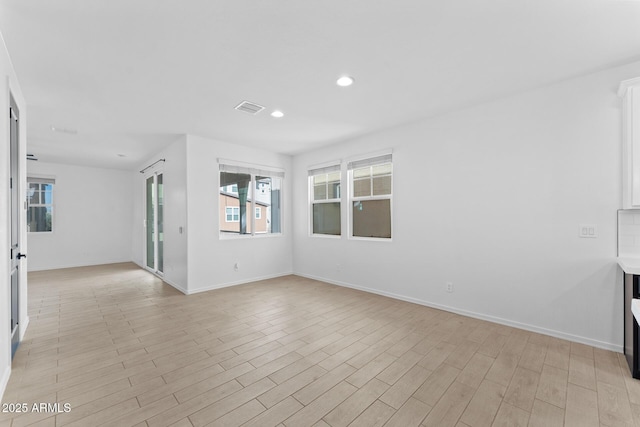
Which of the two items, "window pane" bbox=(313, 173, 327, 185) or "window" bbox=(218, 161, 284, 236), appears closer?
→ "window" bbox=(218, 161, 284, 236)

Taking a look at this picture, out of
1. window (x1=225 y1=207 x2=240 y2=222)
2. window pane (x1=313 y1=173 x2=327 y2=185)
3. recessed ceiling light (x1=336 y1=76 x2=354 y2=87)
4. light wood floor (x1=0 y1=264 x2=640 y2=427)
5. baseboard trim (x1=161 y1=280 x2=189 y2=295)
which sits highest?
recessed ceiling light (x1=336 y1=76 x2=354 y2=87)

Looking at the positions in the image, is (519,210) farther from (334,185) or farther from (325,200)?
(325,200)

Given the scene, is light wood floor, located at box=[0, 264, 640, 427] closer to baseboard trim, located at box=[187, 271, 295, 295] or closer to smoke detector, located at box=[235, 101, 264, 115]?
baseboard trim, located at box=[187, 271, 295, 295]

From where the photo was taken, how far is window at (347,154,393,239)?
448cm

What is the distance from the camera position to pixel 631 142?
2.38 metres

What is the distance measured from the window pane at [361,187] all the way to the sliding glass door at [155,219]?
3958 millimetres

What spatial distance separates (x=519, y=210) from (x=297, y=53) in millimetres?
2860

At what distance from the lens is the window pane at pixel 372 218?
14.7 ft

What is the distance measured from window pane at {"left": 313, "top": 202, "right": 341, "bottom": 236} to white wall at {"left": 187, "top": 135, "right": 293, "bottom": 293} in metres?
1.05

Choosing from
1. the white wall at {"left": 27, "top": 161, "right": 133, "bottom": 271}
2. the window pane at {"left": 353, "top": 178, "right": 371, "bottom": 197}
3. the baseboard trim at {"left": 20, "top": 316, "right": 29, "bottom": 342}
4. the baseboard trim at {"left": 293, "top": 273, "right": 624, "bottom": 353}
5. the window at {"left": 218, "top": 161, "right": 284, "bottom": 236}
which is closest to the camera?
the baseboard trim at {"left": 293, "top": 273, "right": 624, "bottom": 353}

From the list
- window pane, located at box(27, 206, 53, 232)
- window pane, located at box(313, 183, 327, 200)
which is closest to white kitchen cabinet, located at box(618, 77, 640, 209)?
window pane, located at box(313, 183, 327, 200)

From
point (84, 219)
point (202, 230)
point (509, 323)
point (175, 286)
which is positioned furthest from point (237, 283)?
point (84, 219)

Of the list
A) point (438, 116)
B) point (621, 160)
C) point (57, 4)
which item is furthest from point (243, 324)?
point (621, 160)

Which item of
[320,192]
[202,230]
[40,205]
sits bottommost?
[202,230]
